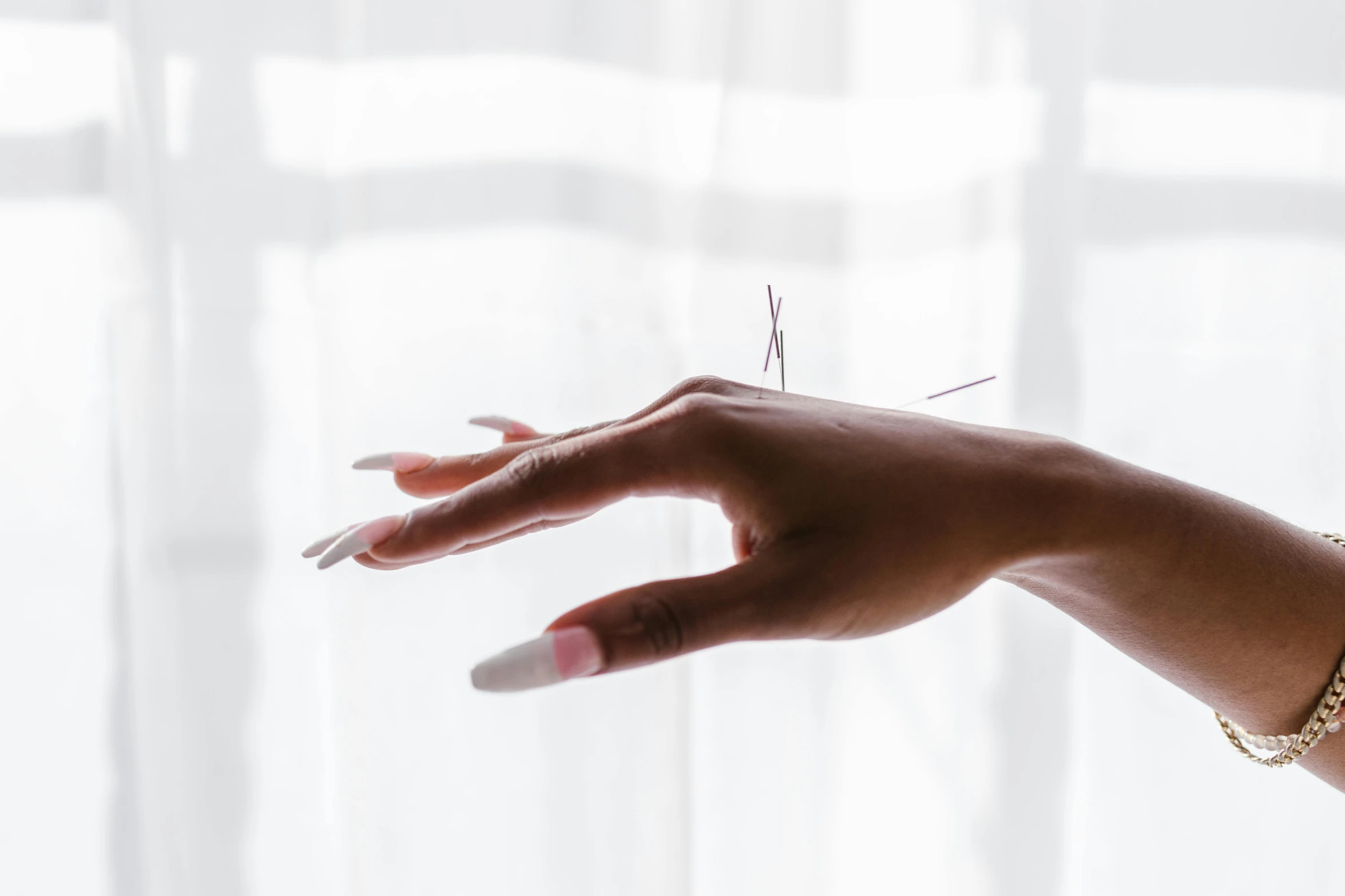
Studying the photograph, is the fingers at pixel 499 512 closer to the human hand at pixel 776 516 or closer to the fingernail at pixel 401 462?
the human hand at pixel 776 516

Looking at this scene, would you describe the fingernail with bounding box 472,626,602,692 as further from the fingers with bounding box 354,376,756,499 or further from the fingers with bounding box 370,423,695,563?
the fingers with bounding box 354,376,756,499

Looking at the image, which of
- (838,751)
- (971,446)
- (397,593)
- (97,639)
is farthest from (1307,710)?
(97,639)

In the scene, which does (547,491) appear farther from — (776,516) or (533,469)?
(776,516)

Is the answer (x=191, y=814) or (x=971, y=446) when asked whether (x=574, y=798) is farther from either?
(x=971, y=446)

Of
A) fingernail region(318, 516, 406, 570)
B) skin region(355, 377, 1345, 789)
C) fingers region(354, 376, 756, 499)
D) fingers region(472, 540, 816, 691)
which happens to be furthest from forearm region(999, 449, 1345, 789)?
fingernail region(318, 516, 406, 570)

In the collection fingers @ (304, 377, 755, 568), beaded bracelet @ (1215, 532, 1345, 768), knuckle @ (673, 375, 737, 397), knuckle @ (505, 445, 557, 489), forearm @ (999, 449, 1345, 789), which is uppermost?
knuckle @ (673, 375, 737, 397)

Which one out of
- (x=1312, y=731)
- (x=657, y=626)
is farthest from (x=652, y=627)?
(x=1312, y=731)
